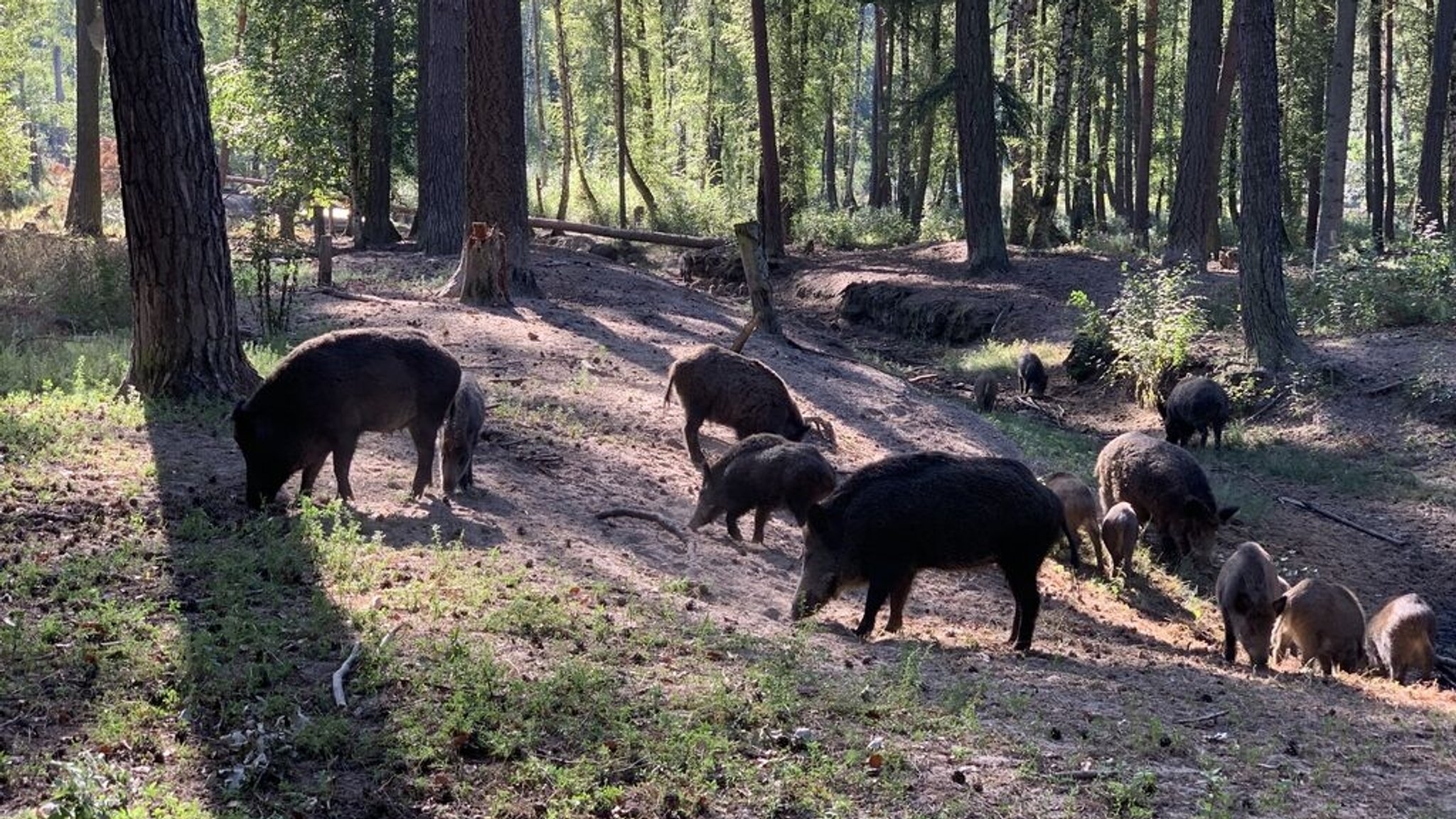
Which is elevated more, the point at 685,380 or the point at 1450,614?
the point at 685,380

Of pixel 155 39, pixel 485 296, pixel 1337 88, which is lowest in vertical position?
pixel 485 296

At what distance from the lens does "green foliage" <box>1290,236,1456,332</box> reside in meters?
19.5

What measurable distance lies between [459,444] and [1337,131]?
785 inches

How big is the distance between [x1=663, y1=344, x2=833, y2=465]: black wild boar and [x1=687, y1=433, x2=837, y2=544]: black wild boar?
190 cm

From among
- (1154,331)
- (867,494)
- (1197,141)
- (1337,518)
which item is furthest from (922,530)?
(1197,141)

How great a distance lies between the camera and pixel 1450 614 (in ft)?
38.9

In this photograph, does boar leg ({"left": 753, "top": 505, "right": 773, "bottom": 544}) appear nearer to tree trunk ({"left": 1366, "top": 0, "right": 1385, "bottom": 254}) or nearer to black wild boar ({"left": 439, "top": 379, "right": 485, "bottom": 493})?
black wild boar ({"left": 439, "top": 379, "right": 485, "bottom": 493})

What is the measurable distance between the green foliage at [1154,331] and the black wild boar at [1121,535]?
8.25 meters

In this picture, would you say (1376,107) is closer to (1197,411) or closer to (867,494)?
(1197,411)

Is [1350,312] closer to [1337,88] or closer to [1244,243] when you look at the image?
[1244,243]

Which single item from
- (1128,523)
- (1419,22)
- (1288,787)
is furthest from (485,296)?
(1419,22)

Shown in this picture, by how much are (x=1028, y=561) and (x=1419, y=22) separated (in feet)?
141

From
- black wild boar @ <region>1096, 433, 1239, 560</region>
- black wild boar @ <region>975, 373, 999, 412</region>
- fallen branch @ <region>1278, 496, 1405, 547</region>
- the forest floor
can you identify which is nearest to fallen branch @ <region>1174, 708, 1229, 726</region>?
the forest floor

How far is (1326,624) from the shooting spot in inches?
392
